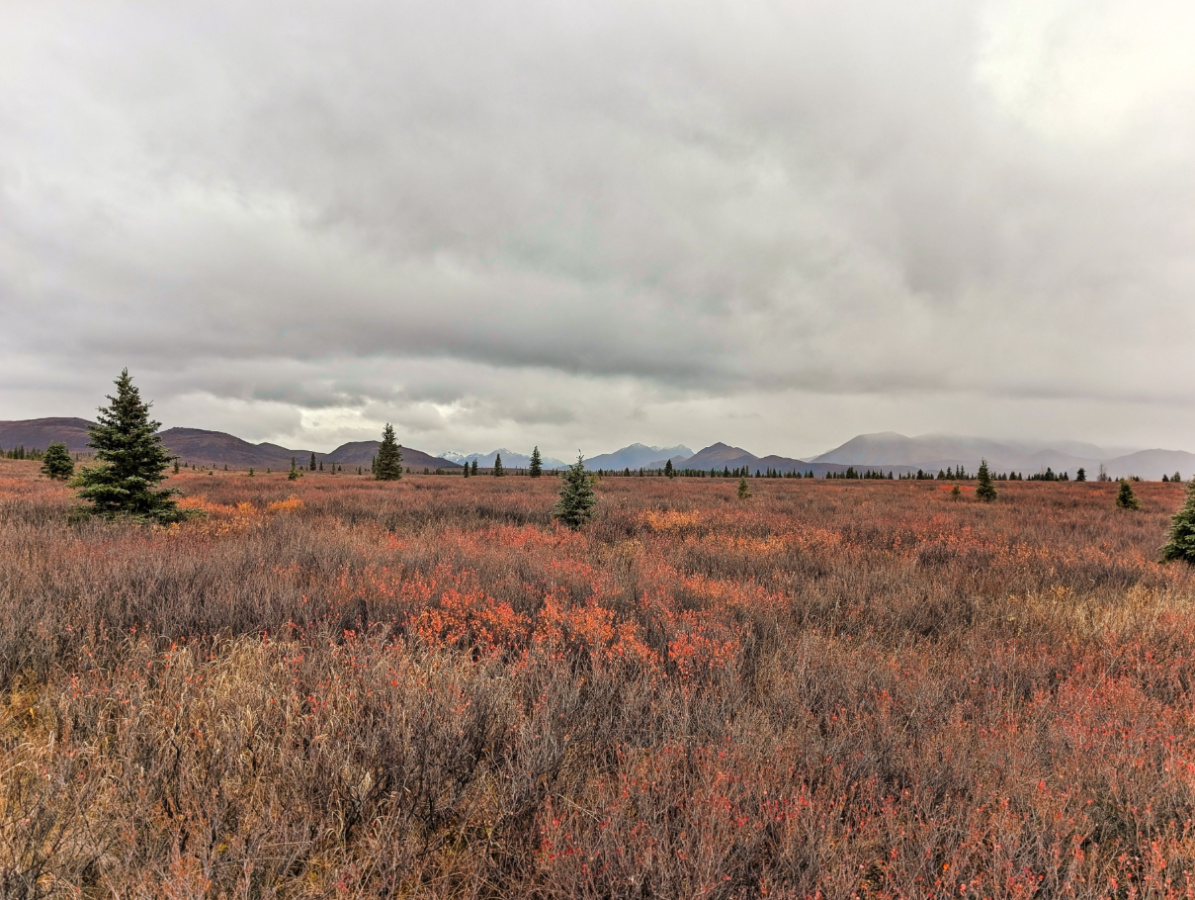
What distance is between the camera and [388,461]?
51.0 meters

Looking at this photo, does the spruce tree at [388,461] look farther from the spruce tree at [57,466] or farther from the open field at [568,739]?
the open field at [568,739]

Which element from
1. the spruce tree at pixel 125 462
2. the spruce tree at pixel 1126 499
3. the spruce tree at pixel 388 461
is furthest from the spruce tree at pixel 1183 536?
the spruce tree at pixel 388 461

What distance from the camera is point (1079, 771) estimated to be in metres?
3.18

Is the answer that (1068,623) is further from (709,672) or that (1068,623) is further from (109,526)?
(109,526)

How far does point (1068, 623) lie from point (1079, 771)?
4850 mm

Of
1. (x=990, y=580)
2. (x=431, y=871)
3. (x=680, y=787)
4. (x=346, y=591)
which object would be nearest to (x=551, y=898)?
(x=431, y=871)

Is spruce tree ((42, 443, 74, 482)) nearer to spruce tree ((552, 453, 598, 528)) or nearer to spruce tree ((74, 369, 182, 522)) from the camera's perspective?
spruce tree ((74, 369, 182, 522))

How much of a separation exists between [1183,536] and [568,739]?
1523cm

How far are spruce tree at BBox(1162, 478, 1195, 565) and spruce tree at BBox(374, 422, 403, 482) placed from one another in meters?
50.3

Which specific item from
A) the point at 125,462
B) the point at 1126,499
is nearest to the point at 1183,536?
the point at 1126,499

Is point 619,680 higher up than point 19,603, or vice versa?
point 19,603

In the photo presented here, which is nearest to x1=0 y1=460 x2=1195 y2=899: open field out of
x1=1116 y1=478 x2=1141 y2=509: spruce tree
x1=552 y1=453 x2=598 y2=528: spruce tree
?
x1=552 y1=453 x2=598 y2=528: spruce tree

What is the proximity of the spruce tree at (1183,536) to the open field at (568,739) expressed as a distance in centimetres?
524

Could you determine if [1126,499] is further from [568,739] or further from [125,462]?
[125,462]
